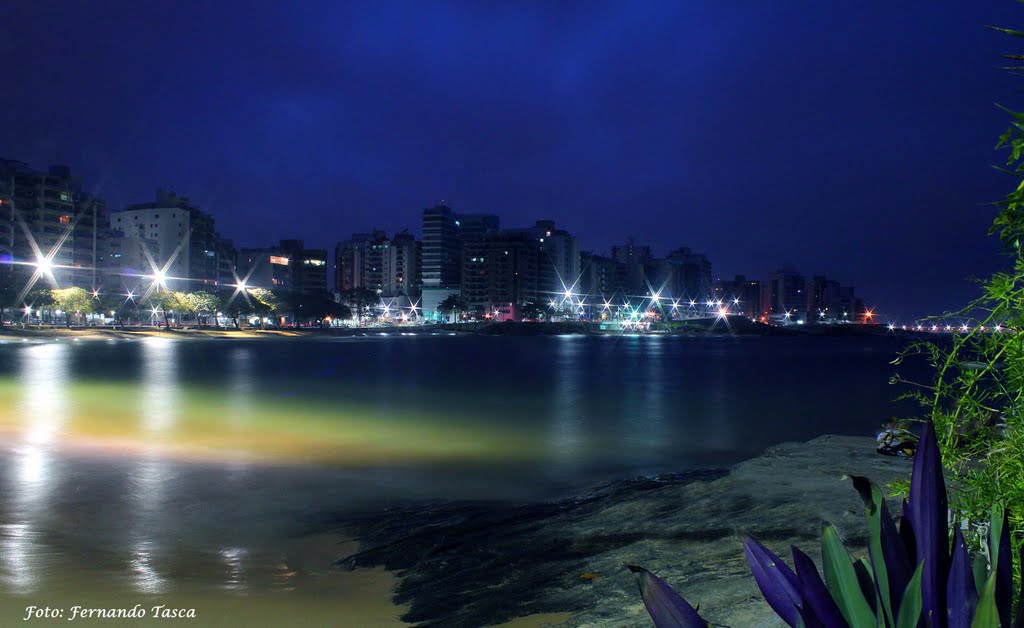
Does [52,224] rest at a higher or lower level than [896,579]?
higher

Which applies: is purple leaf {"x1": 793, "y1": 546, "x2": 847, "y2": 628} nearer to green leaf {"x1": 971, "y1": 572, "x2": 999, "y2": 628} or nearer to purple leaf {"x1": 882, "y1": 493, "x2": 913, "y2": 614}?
purple leaf {"x1": 882, "y1": 493, "x2": 913, "y2": 614}

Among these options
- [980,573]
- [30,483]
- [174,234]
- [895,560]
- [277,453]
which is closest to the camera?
[895,560]

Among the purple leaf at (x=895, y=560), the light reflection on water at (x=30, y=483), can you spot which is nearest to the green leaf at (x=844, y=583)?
the purple leaf at (x=895, y=560)

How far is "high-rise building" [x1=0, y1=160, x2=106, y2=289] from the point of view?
12962 centimetres

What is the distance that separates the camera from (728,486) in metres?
11.2

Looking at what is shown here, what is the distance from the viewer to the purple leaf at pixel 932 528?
2.47m

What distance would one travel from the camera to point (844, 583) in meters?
2.59

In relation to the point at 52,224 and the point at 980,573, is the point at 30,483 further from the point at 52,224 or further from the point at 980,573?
the point at 52,224

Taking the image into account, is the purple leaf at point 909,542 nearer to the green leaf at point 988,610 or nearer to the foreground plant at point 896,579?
the foreground plant at point 896,579

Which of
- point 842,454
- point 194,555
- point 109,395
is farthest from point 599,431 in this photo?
point 109,395

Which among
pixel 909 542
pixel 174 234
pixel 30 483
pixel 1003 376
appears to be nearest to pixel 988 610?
pixel 909 542

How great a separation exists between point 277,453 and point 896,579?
1960 centimetres

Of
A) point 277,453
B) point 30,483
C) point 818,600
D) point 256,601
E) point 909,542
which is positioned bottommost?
point 277,453

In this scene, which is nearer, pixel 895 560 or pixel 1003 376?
pixel 895 560
